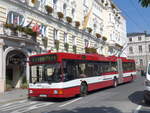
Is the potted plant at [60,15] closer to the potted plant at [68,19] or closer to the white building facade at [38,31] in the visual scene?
the white building facade at [38,31]

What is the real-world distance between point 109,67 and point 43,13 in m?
9.66

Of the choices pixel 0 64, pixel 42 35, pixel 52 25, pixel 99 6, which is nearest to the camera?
pixel 0 64

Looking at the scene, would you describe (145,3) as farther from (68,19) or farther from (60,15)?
(68,19)

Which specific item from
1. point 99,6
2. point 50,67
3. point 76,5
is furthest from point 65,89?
point 99,6

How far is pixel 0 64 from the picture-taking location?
62.9 ft

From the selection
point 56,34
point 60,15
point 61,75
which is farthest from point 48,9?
point 61,75

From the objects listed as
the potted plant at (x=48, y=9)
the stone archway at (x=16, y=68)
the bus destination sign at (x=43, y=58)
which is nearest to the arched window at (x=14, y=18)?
the stone archway at (x=16, y=68)

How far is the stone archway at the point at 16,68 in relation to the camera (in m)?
21.9

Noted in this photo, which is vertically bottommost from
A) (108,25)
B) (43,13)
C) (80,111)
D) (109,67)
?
(80,111)

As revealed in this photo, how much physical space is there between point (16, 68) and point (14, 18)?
4815 mm

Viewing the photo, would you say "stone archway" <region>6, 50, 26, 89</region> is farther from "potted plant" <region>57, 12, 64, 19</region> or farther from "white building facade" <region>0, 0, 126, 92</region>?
"potted plant" <region>57, 12, 64, 19</region>

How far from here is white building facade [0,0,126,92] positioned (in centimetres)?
1997

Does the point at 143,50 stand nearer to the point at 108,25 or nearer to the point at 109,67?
the point at 108,25

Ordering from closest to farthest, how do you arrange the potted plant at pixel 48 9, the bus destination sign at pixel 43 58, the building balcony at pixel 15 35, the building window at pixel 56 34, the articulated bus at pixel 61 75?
1. the articulated bus at pixel 61 75
2. the bus destination sign at pixel 43 58
3. the building balcony at pixel 15 35
4. the potted plant at pixel 48 9
5. the building window at pixel 56 34
